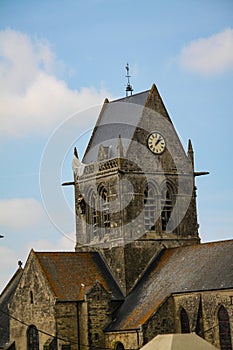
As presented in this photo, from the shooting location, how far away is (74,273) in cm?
7850

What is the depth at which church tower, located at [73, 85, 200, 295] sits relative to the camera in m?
79.6

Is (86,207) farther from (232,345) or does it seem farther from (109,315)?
(232,345)

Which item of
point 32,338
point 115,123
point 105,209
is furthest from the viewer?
point 115,123

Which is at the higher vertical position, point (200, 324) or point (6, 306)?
point (6, 306)

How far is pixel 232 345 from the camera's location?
228 ft

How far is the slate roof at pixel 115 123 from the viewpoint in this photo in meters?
81.4

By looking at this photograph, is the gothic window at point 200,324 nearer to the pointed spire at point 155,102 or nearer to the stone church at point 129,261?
the stone church at point 129,261

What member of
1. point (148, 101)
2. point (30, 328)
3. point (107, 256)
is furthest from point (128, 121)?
point (30, 328)

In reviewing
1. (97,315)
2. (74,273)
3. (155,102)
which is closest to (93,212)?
(74,273)

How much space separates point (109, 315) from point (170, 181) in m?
10.7

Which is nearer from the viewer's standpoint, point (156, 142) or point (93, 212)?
point (156, 142)

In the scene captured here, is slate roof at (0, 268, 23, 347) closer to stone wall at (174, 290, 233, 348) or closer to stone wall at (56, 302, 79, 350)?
stone wall at (56, 302, 79, 350)

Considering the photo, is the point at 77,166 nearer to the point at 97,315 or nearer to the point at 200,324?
the point at 97,315

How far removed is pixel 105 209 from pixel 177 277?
8.75 metres
